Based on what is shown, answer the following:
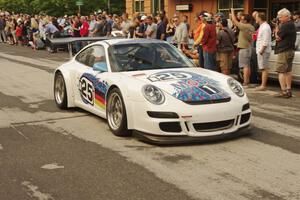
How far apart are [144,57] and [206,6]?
18.0 m

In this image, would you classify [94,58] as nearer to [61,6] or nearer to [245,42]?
[245,42]

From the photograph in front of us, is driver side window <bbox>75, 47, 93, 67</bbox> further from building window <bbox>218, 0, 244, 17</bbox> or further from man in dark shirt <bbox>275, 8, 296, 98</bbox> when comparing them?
building window <bbox>218, 0, 244, 17</bbox>

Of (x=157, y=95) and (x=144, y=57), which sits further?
(x=144, y=57)

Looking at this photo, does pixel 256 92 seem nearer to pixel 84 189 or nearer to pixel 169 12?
pixel 84 189

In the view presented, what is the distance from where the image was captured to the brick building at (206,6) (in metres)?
22.1

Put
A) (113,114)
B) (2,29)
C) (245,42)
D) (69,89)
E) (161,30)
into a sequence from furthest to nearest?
1. (2,29)
2. (161,30)
3. (245,42)
4. (69,89)
5. (113,114)

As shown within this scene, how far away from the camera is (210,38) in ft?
40.4

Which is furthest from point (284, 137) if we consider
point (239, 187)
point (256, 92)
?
point (256, 92)

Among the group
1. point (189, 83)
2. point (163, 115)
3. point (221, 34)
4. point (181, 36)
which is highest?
point (221, 34)

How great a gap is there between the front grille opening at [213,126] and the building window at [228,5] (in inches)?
662

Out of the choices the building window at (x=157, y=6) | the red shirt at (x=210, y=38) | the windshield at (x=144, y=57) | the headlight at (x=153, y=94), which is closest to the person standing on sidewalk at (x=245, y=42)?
the red shirt at (x=210, y=38)

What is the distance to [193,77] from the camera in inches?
276

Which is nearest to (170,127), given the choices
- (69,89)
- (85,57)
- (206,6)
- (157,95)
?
(157,95)

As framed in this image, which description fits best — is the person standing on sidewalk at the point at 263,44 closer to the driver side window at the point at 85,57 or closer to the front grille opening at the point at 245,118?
the driver side window at the point at 85,57
